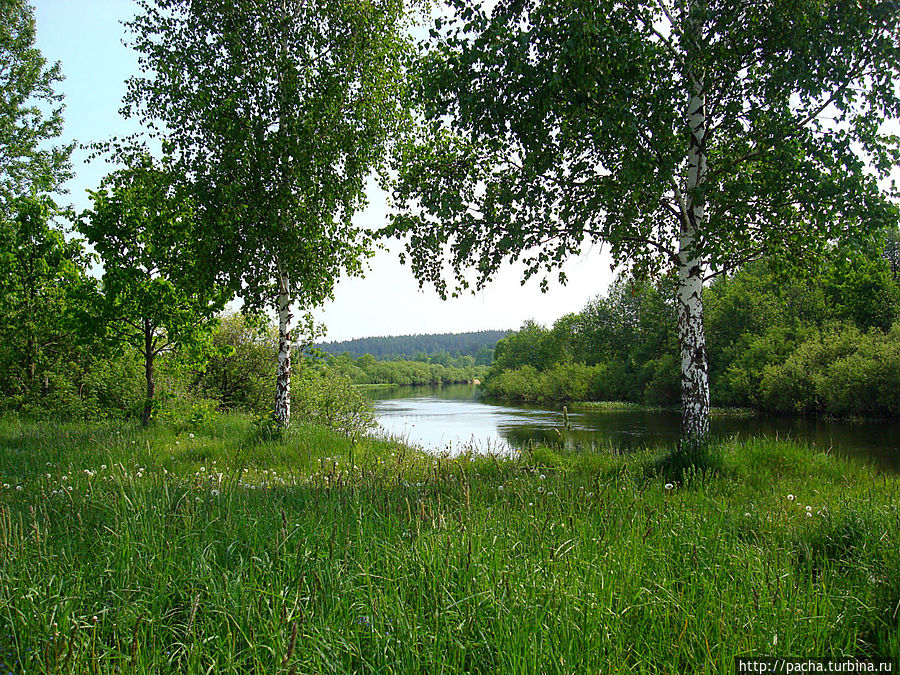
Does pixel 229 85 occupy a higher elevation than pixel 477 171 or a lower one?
higher

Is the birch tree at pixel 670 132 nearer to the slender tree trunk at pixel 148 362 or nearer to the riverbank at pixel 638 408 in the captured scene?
the slender tree trunk at pixel 148 362

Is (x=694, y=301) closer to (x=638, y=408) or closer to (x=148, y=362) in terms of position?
(x=148, y=362)

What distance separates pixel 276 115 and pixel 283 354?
A: 4952 mm

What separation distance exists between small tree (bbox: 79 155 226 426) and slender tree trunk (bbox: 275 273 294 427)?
4.47 feet

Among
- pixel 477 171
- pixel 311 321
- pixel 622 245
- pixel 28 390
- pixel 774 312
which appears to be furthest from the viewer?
pixel 774 312

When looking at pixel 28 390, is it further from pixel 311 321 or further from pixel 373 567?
pixel 373 567

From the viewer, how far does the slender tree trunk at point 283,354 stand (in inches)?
436

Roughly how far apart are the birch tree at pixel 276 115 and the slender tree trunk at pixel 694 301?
607 centimetres

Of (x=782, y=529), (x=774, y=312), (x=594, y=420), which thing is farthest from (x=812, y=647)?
(x=774, y=312)

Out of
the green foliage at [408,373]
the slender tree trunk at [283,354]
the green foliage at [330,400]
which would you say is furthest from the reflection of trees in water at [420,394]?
the slender tree trunk at [283,354]

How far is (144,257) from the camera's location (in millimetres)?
11828

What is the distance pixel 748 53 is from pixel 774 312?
41206mm

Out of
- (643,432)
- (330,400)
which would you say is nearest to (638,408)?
(643,432)

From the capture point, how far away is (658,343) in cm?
5634
